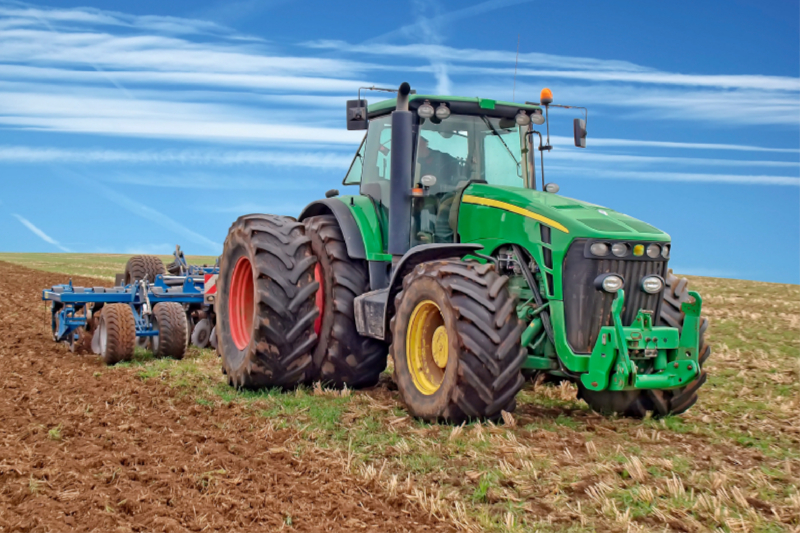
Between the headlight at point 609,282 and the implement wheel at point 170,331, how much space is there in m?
6.08

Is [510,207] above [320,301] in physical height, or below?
above

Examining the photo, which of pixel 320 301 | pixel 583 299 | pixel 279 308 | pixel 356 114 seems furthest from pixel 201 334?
pixel 583 299

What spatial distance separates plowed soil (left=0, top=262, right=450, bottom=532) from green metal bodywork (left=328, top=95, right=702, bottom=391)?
208 cm

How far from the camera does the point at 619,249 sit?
688cm

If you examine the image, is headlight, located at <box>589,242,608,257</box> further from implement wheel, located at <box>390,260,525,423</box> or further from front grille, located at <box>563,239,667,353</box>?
implement wheel, located at <box>390,260,525,423</box>

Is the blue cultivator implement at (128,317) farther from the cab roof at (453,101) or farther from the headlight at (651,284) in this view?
the headlight at (651,284)

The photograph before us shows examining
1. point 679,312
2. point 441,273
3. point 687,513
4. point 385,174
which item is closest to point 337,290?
point 385,174

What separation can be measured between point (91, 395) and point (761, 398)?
275 inches

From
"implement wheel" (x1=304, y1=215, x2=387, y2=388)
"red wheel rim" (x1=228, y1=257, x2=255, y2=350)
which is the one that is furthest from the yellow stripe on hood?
"red wheel rim" (x1=228, y1=257, x2=255, y2=350)

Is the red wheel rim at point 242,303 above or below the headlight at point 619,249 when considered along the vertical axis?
below

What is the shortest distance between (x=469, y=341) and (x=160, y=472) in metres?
2.45

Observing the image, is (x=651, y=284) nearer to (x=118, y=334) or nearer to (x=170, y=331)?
(x=170, y=331)

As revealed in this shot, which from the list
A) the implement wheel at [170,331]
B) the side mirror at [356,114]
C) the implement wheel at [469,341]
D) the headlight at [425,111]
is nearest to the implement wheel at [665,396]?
the implement wheel at [469,341]

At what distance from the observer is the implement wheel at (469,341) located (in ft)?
21.0
